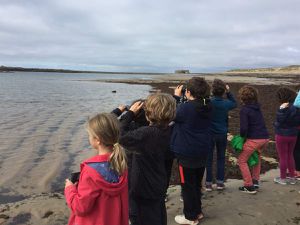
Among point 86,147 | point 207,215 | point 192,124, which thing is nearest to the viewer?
point 192,124

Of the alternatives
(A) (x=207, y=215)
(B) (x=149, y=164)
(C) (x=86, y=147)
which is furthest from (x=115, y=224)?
(C) (x=86, y=147)

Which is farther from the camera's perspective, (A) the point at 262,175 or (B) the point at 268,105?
(B) the point at 268,105

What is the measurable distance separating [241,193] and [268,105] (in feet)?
51.4

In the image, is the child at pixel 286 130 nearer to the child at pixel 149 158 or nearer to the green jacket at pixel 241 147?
the green jacket at pixel 241 147

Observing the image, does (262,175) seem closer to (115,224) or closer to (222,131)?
(222,131)

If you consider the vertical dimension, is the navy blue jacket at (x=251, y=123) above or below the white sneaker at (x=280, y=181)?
above

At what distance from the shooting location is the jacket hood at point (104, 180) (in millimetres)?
3002

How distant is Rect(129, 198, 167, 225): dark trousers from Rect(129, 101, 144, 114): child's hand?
3.29 feet

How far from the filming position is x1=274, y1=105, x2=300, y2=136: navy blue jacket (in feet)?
20.8

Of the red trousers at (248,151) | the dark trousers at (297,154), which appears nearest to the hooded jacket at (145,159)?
the red trousers at (248,151)

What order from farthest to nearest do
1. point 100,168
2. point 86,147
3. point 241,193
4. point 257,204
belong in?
point 86,147, point 241,193, point 257,204, point 100,168

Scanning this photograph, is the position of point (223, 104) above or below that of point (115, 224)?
above

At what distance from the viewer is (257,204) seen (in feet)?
18.8

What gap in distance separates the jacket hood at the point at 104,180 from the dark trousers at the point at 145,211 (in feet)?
3.26
